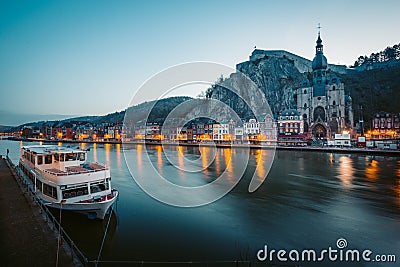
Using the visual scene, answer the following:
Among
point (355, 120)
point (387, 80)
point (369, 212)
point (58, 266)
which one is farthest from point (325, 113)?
point (58, 266)

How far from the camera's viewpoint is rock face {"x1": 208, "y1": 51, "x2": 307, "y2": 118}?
115 meters

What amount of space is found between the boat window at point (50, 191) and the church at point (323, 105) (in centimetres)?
8314

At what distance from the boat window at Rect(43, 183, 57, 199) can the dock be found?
1088 millimetres

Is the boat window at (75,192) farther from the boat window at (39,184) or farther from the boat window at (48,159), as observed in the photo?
the boat window at (48,159)

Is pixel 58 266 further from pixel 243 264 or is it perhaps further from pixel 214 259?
pixel 243 264

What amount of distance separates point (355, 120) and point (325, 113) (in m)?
26.2

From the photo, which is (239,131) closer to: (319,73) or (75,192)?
(319,73)

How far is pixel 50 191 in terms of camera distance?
14.7 meters

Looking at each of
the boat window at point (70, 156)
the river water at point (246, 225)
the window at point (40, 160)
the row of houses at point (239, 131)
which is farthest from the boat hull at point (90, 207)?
the row of houses at point (239, 131)

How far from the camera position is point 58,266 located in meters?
7.18

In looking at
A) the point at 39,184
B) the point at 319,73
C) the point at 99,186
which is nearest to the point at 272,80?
the point at 319,73

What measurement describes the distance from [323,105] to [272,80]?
3791cm

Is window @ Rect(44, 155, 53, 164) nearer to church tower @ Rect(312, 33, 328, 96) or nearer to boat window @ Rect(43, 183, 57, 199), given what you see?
boat window @ Rect(43, 183, 57, 199)

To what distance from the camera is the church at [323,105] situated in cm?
8544
